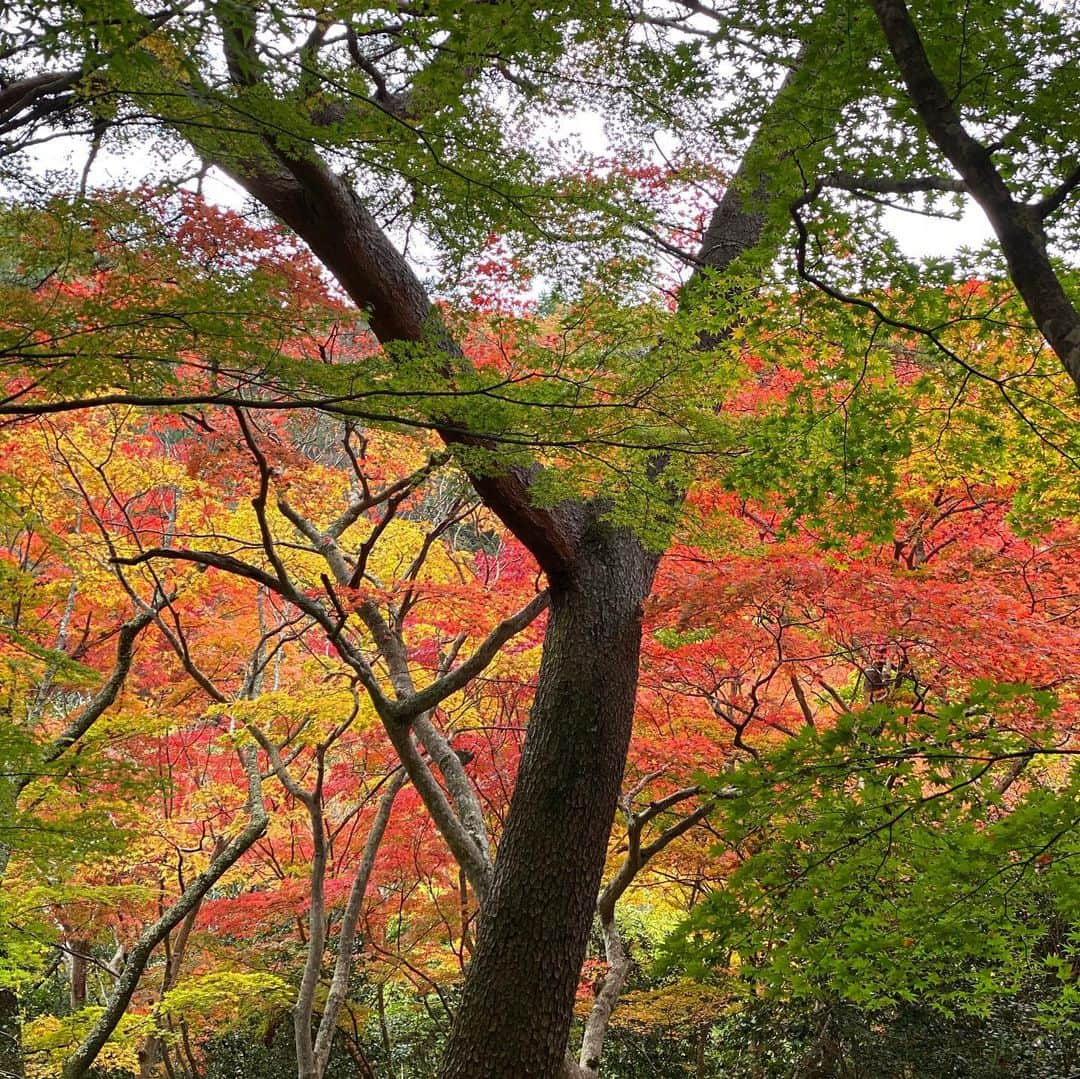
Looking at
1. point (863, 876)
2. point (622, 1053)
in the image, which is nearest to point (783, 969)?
point (863, 876)

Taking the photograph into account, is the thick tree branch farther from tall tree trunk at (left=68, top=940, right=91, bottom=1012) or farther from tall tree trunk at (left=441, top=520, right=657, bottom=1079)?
tall tree trunk at (left=68, top=940, right=91, bottom=1012)

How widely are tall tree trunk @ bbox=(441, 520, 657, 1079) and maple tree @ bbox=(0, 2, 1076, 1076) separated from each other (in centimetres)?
2

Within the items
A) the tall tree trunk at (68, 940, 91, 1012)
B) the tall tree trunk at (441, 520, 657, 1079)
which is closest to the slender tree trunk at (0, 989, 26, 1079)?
the tall tree trunk at (68, 940, 91, 1012)

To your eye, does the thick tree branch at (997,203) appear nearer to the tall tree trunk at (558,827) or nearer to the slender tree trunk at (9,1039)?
the tall tree trunk at (558,827)

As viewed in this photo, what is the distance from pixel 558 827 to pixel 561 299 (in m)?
2.56

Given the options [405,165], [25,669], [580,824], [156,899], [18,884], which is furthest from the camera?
[156,899]

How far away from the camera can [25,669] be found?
6152 mm

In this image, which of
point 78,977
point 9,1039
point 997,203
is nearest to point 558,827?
point 997,203

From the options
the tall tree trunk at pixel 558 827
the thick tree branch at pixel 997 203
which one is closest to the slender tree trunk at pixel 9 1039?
the tall tree trunk at pixel 558 827

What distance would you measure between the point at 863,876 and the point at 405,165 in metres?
2.59

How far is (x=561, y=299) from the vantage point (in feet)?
12.0

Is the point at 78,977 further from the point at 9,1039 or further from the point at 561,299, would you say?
the point at 561,299

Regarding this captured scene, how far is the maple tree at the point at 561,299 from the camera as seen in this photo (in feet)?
A: 7.92

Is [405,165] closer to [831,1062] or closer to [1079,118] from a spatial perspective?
[1079,118]
